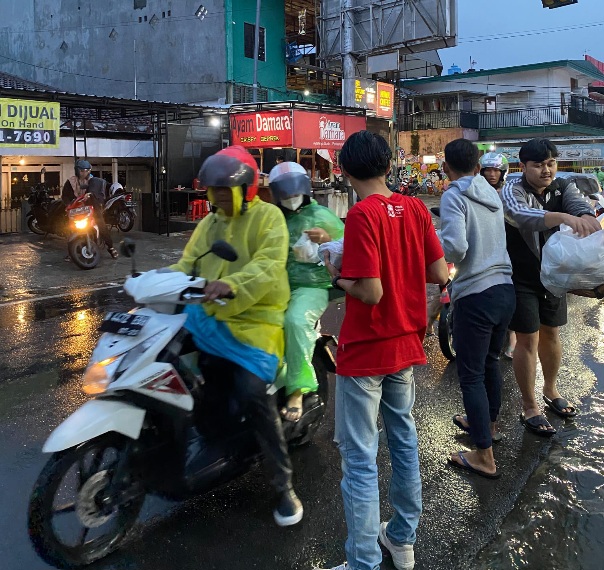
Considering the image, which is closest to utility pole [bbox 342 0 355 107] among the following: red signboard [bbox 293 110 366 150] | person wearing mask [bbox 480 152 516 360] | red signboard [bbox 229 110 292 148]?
red signboard [bbox 293 110 366 150]

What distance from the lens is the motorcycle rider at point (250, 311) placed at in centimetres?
304

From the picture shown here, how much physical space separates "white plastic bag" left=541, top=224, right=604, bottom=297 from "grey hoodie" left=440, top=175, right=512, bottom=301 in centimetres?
34

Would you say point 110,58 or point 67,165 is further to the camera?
point 110,58

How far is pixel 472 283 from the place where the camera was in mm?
3506

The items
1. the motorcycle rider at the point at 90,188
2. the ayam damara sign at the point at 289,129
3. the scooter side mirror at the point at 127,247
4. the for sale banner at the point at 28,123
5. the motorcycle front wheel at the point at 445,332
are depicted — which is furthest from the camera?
the ayam damara sign at the point at 289,129

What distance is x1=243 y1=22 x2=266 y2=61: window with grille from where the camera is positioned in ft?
85.1

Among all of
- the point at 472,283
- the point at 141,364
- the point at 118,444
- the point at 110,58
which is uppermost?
→ the point at 110,58

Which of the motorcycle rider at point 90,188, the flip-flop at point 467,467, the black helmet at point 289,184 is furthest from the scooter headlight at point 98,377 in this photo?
the motorcycle rider at point 90,188

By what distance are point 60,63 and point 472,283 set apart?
31.8 meters

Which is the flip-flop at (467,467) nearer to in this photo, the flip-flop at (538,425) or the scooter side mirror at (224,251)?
the flip-flop at (538,425)

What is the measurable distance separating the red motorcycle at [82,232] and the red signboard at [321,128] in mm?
7157

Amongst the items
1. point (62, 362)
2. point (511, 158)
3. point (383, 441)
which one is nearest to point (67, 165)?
point (62, 362)

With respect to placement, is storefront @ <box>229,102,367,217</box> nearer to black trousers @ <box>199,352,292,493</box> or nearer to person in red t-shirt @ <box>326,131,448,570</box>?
black trousers @ <box>199,352,292,493</box>

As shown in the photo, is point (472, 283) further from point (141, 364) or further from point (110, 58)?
point (110, 58)
